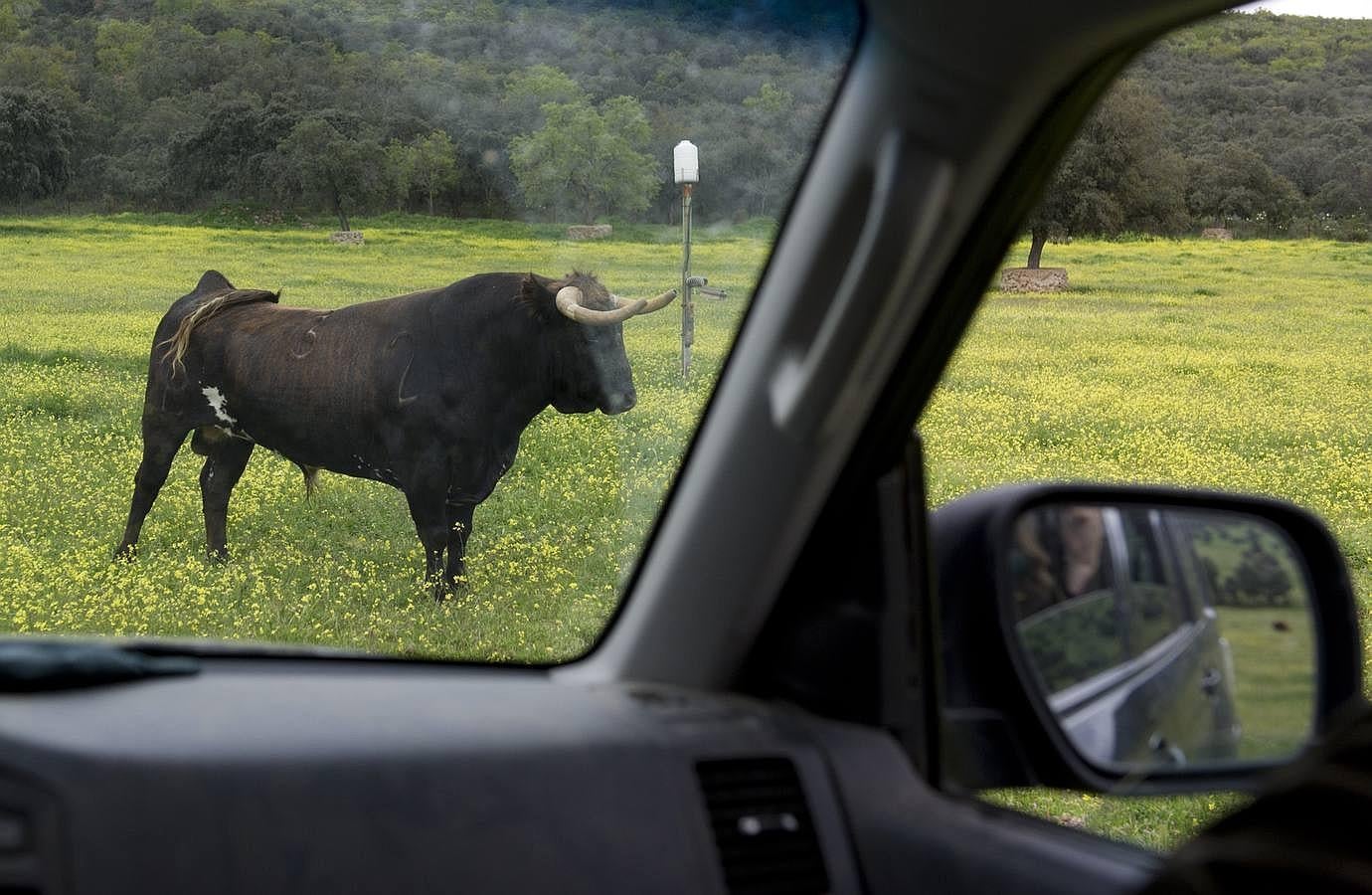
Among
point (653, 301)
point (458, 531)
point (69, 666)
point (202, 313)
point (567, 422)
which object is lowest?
point (458, 531)

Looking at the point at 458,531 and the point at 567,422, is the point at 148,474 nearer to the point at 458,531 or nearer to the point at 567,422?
the point at 458,531

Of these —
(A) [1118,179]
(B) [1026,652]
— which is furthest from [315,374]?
(B) [1026,652]

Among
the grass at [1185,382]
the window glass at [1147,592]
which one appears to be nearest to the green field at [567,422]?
the grass at [1185,382]

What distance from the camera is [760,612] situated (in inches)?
68.7

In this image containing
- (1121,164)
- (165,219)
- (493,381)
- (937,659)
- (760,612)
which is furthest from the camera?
(493,381)

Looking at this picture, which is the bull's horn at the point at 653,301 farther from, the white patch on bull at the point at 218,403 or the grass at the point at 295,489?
the white patch on bull at the point at 218,403

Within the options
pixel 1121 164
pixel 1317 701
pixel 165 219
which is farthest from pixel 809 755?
pixel 165 219

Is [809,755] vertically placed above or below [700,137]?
below

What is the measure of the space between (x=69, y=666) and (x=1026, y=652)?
1.08 metres

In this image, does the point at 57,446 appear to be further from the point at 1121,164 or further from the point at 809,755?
the point at 1121,164

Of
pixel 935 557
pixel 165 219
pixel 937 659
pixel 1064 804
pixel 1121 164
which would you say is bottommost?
pixel 1064 804

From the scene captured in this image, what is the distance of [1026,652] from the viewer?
60.9 inches

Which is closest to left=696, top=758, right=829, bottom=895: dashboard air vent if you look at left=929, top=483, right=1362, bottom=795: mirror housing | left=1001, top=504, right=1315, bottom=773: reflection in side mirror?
left=929, top=483, right=1362, bottom=795: mirror housing

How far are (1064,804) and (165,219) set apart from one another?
5.77 feet
